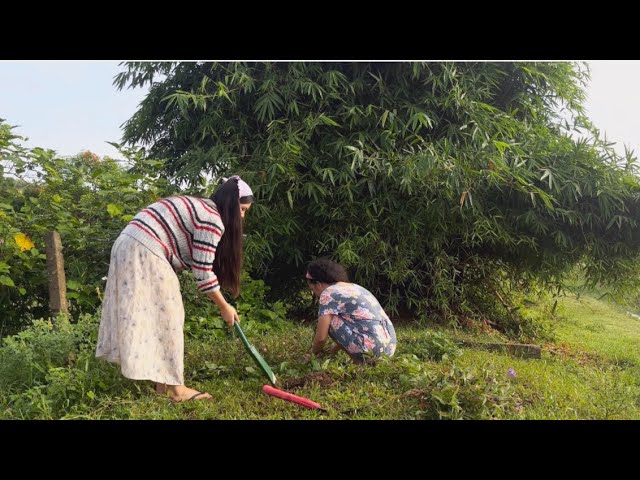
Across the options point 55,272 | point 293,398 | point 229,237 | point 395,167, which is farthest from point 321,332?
point 395,167

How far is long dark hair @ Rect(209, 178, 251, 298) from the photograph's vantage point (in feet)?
10.1

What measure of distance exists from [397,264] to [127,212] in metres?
2.59

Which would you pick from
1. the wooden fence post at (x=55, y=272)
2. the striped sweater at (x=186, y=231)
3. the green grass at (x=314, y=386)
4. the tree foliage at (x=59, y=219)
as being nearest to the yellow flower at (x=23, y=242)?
the tree foliage at (x=59, y=219)

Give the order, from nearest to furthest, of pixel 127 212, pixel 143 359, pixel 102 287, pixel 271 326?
pixel 143 359, pixel 102 287, pixel 127 212, pixel 271 326

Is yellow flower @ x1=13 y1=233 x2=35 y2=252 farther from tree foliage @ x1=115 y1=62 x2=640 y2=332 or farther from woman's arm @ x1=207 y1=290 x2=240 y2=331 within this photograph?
woman's arm @ x1=207 y1=290 x2=240 y2=331

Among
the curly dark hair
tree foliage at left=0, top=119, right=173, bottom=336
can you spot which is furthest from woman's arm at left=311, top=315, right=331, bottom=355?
tree foliage at left=0, top=119, right=173, bottom=336

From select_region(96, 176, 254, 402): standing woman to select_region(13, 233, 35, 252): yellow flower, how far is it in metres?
1.55

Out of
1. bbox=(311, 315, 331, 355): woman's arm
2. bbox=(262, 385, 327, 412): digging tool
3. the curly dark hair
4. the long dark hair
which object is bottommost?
bbox=(262, 385, 327, 412): digging tool

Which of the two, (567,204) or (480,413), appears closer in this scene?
(480,413)

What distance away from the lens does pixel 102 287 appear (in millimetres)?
4449

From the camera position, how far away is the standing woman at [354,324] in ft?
11.8

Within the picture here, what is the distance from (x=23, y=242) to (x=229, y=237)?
2.02m
